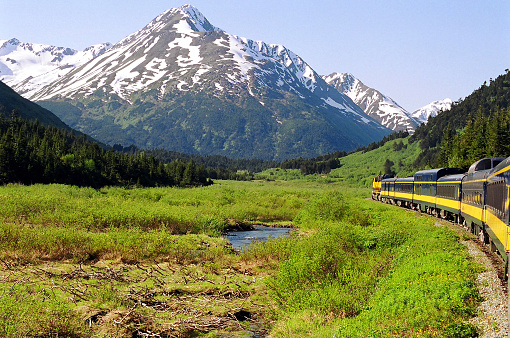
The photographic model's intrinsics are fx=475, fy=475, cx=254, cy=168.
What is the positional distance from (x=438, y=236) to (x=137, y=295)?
15.3 metres

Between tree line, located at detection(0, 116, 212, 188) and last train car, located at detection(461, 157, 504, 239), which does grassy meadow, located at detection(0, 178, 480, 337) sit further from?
tree line, located at detection(0, 116, 212, 188)

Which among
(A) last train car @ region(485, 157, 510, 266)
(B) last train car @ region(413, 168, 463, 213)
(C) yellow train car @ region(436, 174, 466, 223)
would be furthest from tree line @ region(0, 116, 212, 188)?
(A) last train car @ region(485, 157, 510, 266)

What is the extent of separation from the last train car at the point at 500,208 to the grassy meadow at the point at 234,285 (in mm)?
1410

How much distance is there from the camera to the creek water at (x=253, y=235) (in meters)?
38.0

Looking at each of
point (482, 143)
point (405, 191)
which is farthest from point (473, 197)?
point (482, 143)

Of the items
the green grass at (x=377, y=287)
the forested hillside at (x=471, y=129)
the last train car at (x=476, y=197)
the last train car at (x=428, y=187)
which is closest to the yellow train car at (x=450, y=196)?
the last train car at (x=428, y=187)

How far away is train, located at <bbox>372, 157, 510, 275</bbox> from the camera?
1569 cm

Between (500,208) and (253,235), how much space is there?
28.6 meters

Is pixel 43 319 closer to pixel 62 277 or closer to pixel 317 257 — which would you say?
pixel 62 277

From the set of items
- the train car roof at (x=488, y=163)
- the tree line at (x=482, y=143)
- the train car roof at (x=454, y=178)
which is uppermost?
the tree line at (x=482, y=143)

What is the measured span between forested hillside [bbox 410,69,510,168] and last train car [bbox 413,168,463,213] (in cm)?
4455

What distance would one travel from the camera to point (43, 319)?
1420cm

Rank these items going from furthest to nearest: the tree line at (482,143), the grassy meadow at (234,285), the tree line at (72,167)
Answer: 1. the tree line at (482,143)
2. the tree line at (72,167)
3. the grassy meadow at (234,285)

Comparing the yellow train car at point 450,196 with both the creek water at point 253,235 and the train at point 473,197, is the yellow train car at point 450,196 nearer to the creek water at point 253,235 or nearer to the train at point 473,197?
the train at point 473,197
